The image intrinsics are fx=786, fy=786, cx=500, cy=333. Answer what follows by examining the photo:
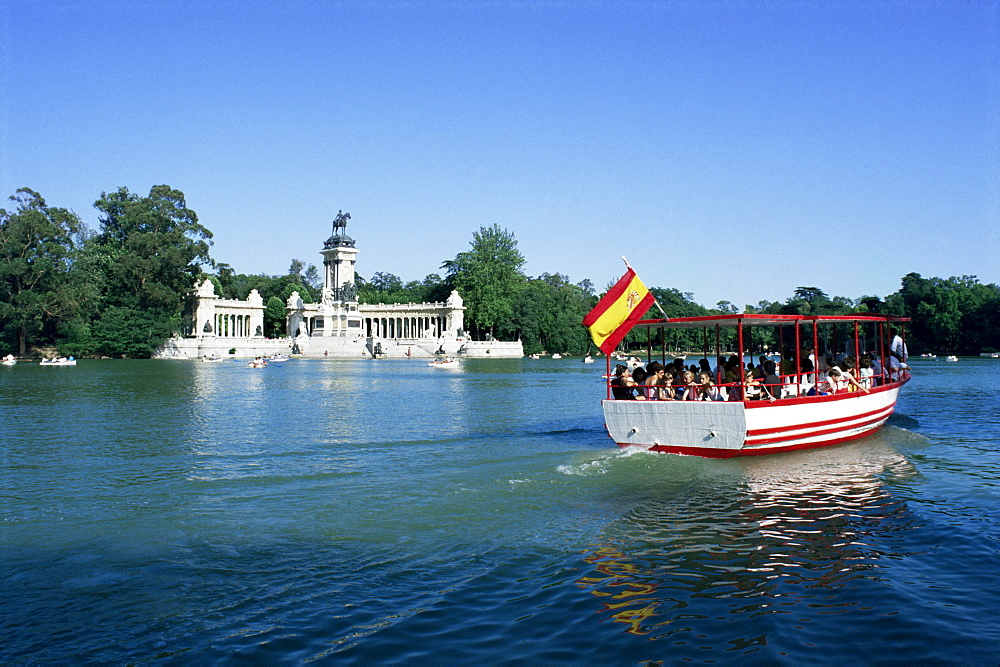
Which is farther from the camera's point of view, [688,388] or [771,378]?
[771,378]

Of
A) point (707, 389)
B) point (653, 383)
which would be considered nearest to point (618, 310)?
point (653, 383)

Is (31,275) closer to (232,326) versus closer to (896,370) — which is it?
(232,326)

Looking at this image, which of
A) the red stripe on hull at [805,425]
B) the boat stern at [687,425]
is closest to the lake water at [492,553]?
the boat stern at [687,425]

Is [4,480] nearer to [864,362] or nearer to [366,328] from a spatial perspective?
[864,362]

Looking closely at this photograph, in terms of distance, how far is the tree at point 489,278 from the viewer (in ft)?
359

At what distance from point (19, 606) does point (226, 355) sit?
9297 cm

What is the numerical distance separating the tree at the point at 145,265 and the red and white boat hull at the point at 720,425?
7993 centimetres

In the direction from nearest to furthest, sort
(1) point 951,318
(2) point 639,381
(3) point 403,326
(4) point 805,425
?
(4) point 805,425 → (2) point 639,381 → (1) point 951,318 → (3) point 403,326

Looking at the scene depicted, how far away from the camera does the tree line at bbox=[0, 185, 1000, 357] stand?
77.3 metres

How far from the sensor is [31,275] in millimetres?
76688

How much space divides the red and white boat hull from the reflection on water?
0.88 metres

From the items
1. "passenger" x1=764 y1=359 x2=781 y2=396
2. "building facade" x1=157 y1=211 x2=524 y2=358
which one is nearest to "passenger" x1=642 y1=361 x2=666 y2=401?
"passenger" x1=764 y1=359 x2=781 y2=396

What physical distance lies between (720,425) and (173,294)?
3315 inches

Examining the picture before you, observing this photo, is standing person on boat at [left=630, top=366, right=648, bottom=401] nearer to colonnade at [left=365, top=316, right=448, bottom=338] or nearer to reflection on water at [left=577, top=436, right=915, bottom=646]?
reflection on water at [left=577, top=436, right=915, bottom=646]
